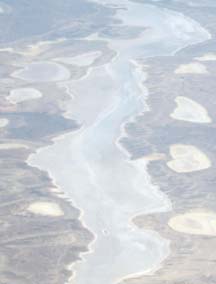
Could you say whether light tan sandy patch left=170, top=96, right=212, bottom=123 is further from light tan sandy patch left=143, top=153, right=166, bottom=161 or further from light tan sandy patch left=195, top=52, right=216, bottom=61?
light tan sandy patch left=195, top=52, right=216, bottom=61

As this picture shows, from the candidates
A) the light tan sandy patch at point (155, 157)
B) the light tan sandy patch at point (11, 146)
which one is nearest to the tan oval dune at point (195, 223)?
the light tan sandy patch at point (155, 157)

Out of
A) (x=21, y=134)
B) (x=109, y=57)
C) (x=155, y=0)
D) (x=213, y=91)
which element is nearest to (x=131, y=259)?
(x=21, y=134)

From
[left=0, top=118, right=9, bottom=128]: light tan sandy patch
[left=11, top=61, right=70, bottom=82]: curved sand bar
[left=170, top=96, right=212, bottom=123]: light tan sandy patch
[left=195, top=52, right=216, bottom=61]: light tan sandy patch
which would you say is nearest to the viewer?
[left=0, top=118, right=9, bottom=128]: light tan sandy patch

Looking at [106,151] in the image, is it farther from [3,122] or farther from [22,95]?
[22,95]

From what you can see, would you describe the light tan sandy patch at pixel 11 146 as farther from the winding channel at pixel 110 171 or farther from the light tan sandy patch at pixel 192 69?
the light tan sandy patch at pixel 192 69

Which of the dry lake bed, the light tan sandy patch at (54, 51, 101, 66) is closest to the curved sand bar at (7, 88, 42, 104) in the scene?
the dry lake bed

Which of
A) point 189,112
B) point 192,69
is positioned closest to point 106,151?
point 189,112
